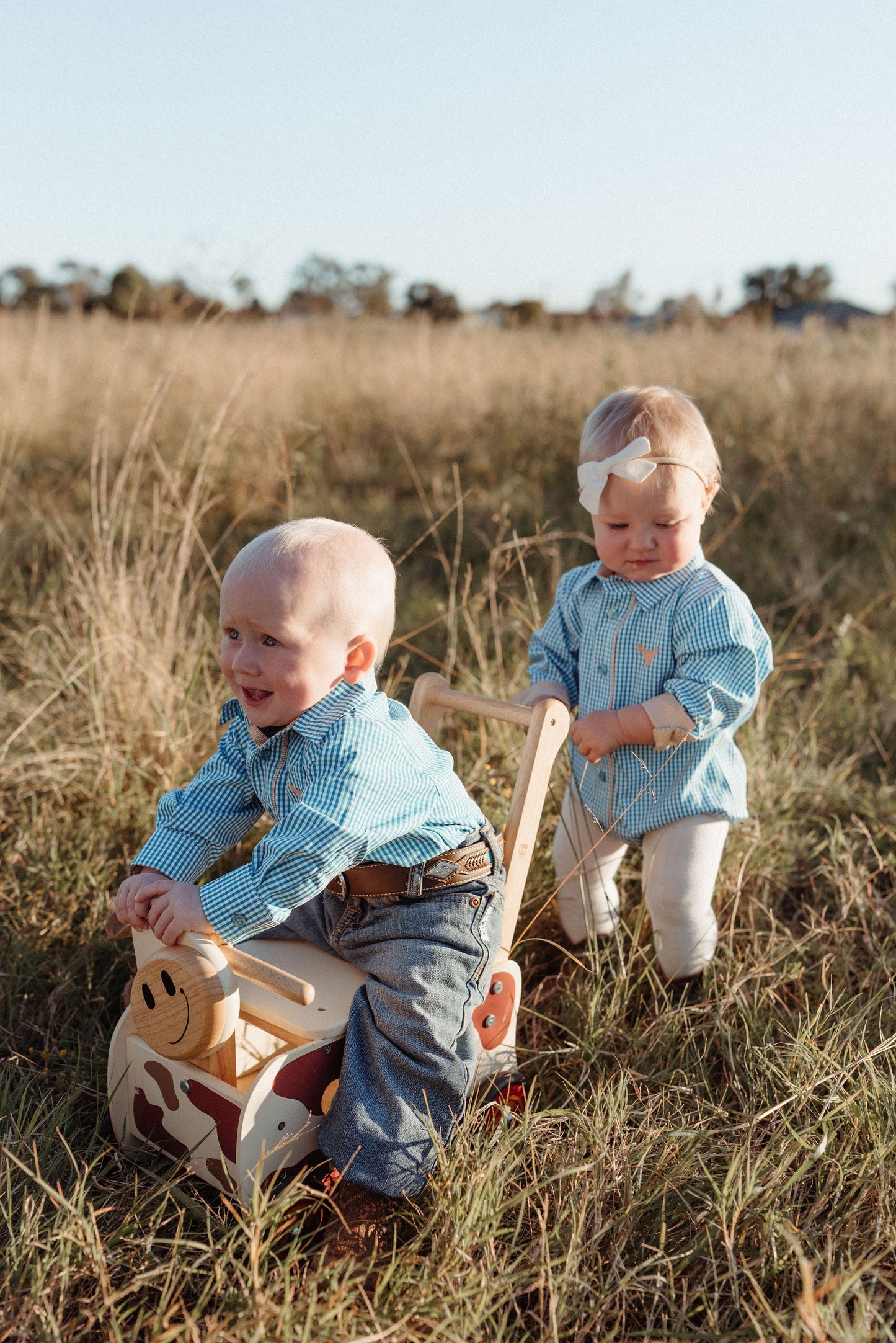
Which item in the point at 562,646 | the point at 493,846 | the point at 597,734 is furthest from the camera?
the point at 562,646

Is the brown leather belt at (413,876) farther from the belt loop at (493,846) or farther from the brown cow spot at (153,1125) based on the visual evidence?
the brown cow spot at (153,1125)

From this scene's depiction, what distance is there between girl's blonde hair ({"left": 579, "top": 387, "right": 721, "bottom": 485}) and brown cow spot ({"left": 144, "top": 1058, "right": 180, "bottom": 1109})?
158 centimetres

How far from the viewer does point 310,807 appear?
179cm

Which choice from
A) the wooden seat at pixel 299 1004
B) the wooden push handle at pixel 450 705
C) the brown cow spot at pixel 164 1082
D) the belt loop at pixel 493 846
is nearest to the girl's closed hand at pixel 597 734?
the wooden push handle at pixel 450 705

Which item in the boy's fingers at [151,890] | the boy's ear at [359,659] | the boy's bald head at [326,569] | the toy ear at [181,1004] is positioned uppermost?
the boy's bald head at [326,569]

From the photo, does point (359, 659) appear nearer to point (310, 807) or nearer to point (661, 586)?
point (310, 807)

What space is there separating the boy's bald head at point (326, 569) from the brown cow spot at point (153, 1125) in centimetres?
101

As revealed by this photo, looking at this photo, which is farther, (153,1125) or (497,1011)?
(497,1011)

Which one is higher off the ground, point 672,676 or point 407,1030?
point 672,676

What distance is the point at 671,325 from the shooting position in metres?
9.61

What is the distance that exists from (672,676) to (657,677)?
Result: 36 mm

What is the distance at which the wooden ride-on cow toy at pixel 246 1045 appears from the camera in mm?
1752

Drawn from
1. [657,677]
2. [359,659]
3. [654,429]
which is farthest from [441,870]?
[654,429]

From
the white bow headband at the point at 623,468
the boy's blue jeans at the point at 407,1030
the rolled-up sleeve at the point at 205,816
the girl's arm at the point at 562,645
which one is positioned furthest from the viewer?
the girl's arm at the point at 562,645
